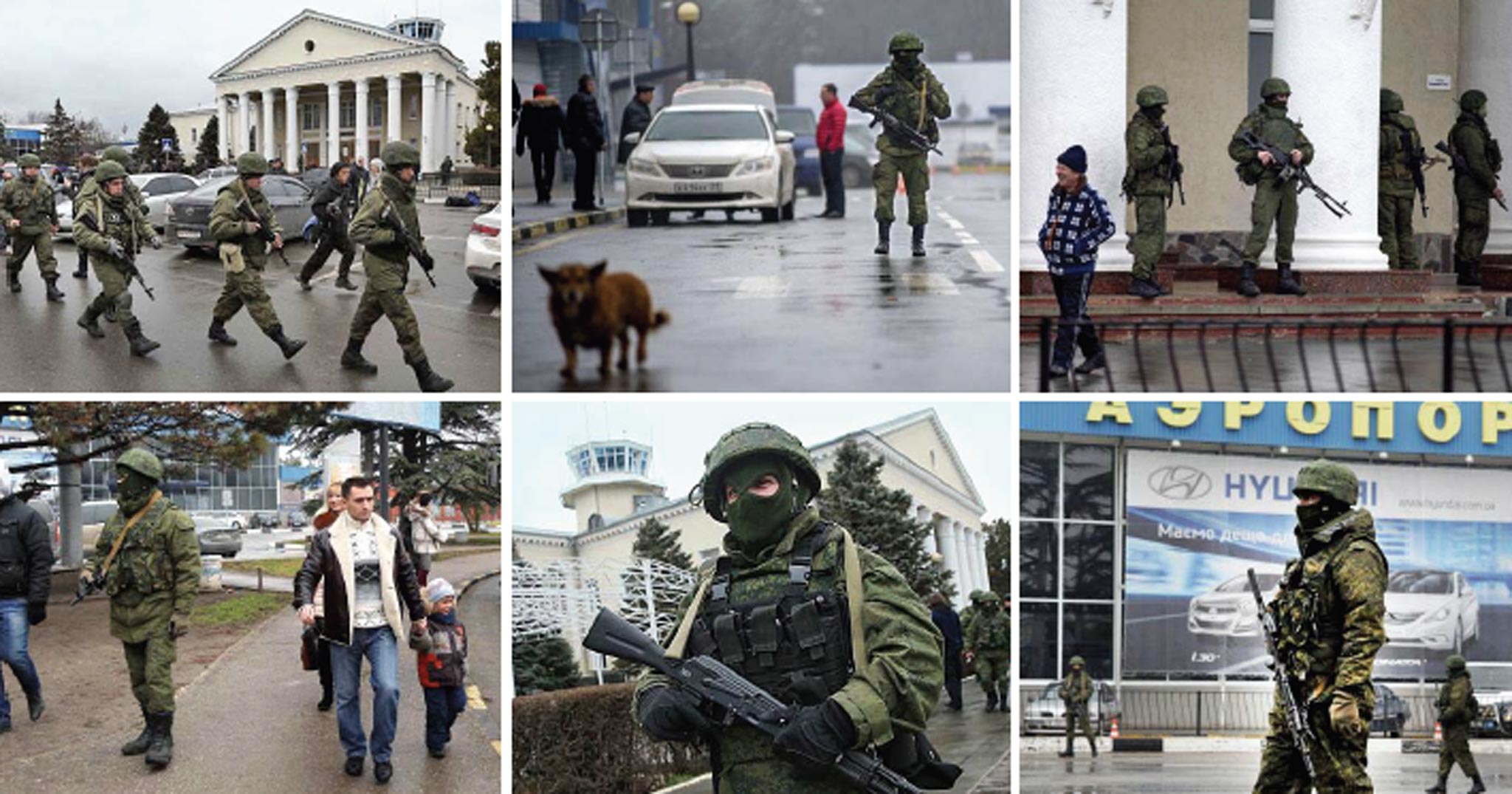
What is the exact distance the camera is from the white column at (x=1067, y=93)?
1348 centimetres

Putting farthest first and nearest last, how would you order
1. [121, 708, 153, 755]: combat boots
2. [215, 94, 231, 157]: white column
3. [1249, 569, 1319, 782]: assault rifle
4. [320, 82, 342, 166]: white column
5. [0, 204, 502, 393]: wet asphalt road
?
[215, 94, 231, 157]: white column
[320, 82, 342, 166]: white column
[0, 204, 502, 393]: wet asphalt road
[121, 708, 153, 755]: combat boots
[1249, 569, 1319, 782]: assault rifle

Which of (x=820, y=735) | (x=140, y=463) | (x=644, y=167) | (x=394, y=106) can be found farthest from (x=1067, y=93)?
(x=820, y=735)

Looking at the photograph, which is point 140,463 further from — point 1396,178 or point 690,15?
point 1396,178

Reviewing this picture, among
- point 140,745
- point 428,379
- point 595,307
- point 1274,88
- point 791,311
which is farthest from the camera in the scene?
point 1274,88

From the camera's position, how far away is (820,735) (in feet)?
21.1

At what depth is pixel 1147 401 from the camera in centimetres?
1573

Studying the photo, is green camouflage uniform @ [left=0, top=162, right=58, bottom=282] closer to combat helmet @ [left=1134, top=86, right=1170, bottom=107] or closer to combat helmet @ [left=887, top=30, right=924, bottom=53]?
combat helmet @ [left=887, top=30, right=924, bottom=53]

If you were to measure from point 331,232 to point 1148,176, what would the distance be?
5587 mm

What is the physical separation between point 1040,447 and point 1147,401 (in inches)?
38.5

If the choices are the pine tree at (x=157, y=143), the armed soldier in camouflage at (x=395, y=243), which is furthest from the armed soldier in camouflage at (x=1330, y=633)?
the pine tree at (x=157, y=143)

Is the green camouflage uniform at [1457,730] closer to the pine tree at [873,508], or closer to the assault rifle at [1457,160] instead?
the assault rifle at [1457,160]

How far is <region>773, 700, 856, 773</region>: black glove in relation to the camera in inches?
253

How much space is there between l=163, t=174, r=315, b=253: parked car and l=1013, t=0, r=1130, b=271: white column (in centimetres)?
487

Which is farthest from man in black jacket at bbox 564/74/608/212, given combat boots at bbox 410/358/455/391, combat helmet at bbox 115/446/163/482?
combat helmet at bbox 115/446/163/482
